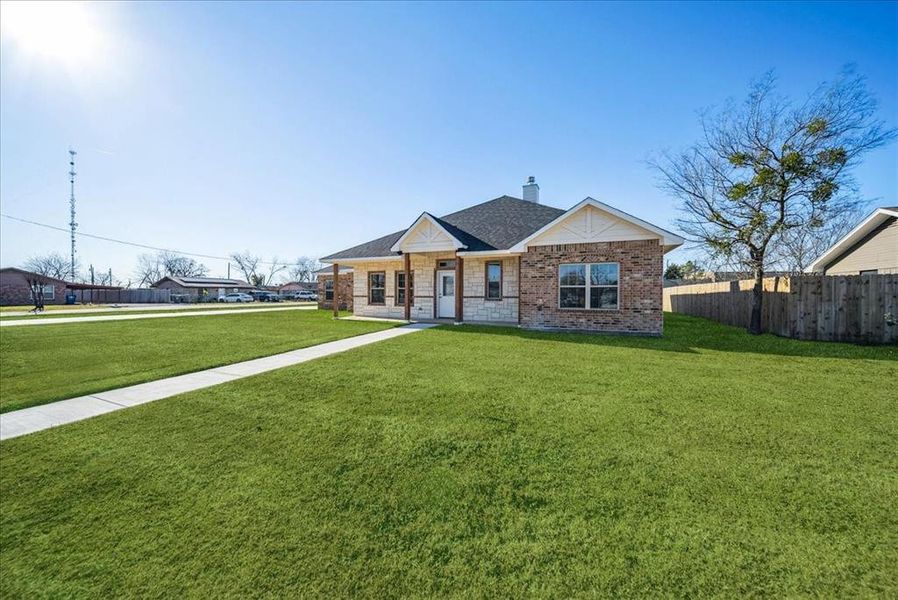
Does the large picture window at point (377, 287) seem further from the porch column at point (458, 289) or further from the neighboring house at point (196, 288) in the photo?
the neighboring house at point (196, 288)

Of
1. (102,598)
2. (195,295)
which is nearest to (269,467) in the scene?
(102,598)

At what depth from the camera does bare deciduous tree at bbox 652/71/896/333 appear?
1073 centimetres

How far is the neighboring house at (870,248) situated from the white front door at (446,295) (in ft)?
50.1

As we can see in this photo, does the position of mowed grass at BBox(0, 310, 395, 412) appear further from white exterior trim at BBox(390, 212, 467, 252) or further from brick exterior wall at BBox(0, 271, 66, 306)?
brick exterior wall at BBox(0, 271, 66, 306)

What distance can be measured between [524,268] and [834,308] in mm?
8467

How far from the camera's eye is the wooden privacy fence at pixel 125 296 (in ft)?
151

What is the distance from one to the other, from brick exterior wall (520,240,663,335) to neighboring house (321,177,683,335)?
0.09 feet

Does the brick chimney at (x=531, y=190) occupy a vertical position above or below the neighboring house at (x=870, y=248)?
above

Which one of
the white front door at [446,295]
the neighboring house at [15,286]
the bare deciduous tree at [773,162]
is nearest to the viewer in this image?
the bare deciduous tree at [773,162]

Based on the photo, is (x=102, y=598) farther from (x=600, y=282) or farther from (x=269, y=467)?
(x=600, y=282)

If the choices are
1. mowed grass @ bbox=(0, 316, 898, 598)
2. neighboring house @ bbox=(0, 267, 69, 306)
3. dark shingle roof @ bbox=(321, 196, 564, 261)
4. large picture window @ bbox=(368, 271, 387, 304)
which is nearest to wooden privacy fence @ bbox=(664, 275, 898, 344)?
mowed grass @ bbox=(0, 316, 898, 598)

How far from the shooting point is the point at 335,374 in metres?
6.72

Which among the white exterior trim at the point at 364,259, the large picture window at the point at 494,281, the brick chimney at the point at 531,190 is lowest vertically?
the large picture window at the point at 494,281

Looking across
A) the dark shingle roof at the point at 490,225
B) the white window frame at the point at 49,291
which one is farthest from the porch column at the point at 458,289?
the white window frame at the point at 49,291
